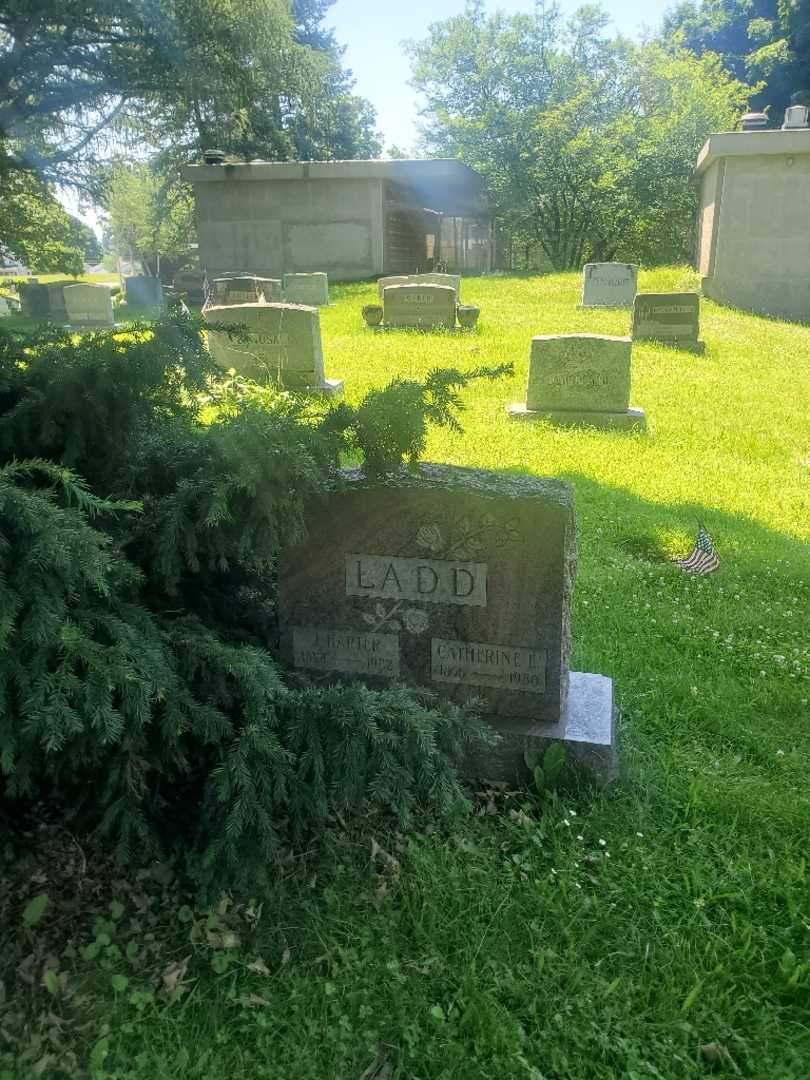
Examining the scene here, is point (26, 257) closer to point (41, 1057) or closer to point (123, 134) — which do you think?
point (123, 134)

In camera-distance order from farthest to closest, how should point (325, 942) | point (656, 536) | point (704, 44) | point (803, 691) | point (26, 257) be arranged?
point (704, 44), point (26, 257), point (656, 536), point (803, 691), point (325, 942)

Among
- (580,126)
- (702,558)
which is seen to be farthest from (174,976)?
(580,126)

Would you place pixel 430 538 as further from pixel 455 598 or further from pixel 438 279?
pixel 438 279

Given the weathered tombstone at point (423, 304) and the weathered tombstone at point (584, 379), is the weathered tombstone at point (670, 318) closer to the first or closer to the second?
the weathered tombstone at point (423, 304)

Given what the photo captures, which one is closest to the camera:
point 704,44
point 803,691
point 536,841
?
point 536,841

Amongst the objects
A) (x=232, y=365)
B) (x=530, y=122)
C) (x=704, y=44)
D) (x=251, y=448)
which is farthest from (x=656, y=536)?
(x=704, y=44)

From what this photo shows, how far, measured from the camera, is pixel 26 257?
73.6 ft

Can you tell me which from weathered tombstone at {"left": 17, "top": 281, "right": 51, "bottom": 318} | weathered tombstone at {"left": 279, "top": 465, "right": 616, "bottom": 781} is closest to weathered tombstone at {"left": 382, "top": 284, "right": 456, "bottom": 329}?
weathered tombstone at {"left": 279, "top": 465, "right": 616, "bottom": 781}

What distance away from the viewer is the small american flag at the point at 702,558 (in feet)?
17.6

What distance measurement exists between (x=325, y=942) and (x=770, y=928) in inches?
54.0

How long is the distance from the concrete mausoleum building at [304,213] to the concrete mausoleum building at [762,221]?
8.26 m

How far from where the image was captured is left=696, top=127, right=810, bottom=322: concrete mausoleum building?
1880 cm

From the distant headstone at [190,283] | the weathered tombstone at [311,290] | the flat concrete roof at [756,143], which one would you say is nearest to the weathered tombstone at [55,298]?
the distant headstone at [190,283]

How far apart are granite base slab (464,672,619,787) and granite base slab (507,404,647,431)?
630 cm
